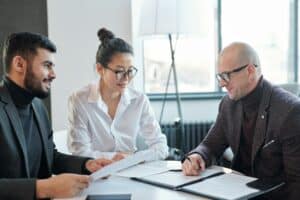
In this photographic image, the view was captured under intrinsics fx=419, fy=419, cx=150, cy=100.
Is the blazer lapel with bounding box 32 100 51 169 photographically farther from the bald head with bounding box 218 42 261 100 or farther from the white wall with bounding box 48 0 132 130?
the white wall with bounding box 48 0 132 130

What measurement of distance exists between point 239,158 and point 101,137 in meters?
0.75

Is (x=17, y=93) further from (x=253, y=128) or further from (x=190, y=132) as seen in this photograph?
(x=190, y=132)

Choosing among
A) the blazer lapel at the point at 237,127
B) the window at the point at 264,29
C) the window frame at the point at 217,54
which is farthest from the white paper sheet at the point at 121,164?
the window at the point at 264,29

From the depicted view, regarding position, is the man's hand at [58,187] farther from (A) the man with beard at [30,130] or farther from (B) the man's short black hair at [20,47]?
(B) the man's short black hair at [20,47]

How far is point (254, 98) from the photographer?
2064 mm

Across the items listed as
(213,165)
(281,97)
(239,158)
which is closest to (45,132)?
(213,165)

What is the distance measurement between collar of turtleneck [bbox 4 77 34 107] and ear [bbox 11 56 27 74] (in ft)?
0.19

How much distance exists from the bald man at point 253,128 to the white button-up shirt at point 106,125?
1.16 feet

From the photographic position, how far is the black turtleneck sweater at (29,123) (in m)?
1.80

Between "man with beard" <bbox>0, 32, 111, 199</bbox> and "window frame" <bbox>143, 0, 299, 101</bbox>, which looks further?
"window frame" <bbox>143, 0, 299, 101</bbox>

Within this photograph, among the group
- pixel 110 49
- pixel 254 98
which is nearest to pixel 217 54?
pixel 110 49

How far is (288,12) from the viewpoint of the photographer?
14.0 ft

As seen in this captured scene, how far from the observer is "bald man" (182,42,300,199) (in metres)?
1.84

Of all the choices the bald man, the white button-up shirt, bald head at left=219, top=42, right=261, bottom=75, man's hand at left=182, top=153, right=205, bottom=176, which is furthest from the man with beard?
bald head at left=219, top=42, right=261, bottom=75
